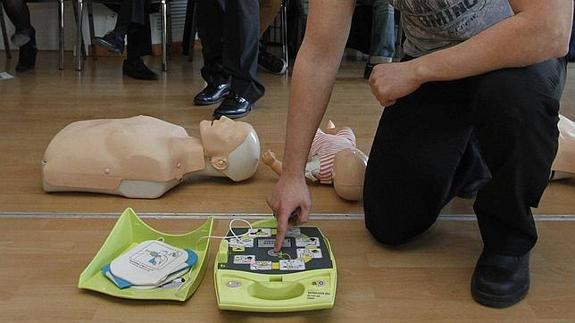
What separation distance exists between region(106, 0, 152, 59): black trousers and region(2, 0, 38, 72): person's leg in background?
505mm

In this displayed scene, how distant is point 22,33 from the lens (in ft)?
10.6

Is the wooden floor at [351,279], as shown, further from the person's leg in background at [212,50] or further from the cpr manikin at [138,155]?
the person's leg in background at [212,50]

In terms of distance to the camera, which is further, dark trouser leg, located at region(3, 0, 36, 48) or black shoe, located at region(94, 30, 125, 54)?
dark trouser leg, located at region(3, 0, 36, 48)

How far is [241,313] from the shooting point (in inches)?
41.0

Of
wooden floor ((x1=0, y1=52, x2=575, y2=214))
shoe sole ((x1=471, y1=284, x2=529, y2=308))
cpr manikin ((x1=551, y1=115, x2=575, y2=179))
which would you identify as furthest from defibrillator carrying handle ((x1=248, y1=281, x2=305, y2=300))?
cpr manikin ((x1=551, y1=115, x2=575, y2=179))

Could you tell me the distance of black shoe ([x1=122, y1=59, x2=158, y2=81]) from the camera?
303 cm

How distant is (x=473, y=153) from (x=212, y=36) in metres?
1.30

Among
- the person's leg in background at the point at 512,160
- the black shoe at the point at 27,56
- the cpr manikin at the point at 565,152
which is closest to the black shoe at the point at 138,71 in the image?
the black shoe at the point at 27,56

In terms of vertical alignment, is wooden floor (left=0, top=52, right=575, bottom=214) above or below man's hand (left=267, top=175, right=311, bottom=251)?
below

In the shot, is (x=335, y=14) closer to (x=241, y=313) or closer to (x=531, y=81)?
(x=531, y=81)

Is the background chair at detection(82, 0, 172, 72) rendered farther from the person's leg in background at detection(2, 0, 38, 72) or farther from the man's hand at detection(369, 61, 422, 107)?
the man's hand at detection(369, 61, 422, 107)

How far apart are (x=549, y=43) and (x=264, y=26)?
2113 mm

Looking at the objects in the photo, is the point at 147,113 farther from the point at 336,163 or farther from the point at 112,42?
the point at 336,163

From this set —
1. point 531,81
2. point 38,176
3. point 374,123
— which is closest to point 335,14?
point 531,81
